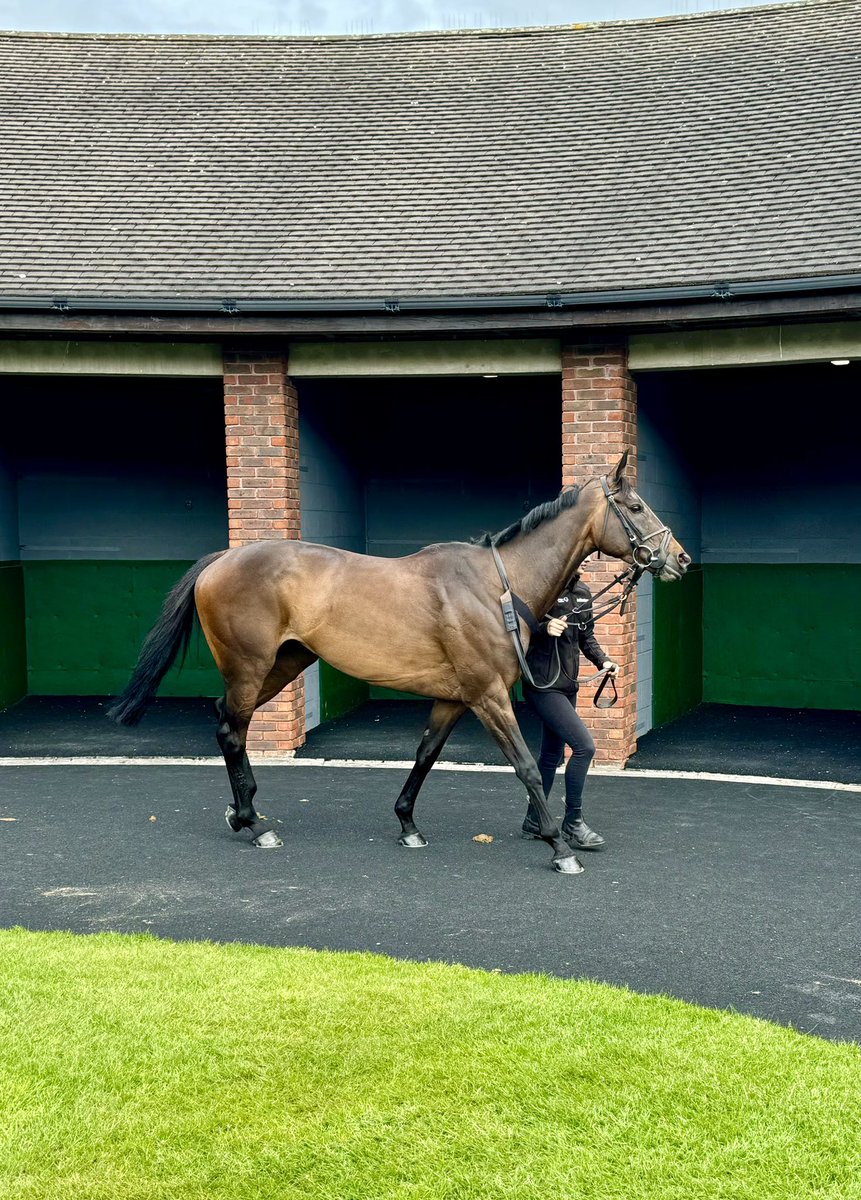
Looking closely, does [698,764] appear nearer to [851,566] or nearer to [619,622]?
[619,622]

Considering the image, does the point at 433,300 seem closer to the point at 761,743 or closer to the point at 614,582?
the point at 614,582

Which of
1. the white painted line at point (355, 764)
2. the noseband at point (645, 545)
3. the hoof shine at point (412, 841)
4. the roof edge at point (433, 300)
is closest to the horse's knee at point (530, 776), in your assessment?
the hoof shine at point (412, 841)

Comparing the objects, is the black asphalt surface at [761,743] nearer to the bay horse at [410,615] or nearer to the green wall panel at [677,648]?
the green wall panel at [677,648]

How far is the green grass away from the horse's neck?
258 centimetres

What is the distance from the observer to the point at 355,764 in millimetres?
9500

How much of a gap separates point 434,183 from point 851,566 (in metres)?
6.05

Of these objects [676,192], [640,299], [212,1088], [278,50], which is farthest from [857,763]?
[278,50]

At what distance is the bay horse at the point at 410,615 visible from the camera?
661cm

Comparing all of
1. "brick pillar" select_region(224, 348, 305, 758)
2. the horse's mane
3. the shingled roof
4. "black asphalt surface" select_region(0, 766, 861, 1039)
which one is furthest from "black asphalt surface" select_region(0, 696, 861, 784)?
the shingled roof

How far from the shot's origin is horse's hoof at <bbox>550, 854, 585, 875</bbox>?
20.9 ft

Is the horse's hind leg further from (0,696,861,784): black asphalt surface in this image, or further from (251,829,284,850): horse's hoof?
(0,696,861,784): black asphalt surface

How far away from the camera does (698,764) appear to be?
938 cm

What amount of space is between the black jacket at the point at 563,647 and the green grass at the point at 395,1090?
7.59 feet

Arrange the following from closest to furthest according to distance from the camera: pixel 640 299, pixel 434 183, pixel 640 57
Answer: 1. pixel 640 299
2. pixel 434 183
3. pixel 640 57
